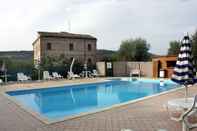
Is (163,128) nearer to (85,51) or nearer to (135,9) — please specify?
(135,9)

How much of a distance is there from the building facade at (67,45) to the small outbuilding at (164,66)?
10.9m

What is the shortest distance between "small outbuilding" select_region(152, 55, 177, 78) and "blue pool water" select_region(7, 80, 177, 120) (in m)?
2.10

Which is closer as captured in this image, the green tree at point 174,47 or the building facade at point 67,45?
the building facade at point 67,45

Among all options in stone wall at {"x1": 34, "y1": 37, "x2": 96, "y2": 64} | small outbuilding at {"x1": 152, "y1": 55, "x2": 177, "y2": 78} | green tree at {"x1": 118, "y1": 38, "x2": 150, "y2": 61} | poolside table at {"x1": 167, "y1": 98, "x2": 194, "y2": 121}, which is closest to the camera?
poolside table at {"x1": 167, "y1": 98, "x2": 194, "y2": 121}

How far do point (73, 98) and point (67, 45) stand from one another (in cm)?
1967

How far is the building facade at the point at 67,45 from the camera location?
95.9 feet

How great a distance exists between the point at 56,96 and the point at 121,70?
36.4 feet

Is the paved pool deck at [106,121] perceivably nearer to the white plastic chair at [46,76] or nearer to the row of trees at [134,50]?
the white plastic chair at [46,76]

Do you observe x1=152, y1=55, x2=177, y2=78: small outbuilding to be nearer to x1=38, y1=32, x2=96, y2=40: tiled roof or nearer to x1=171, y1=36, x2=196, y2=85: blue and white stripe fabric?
x1=171, y1=36, x2=196, y2=85: blue and white stripe fabric

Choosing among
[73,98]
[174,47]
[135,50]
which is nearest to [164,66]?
[73,98]

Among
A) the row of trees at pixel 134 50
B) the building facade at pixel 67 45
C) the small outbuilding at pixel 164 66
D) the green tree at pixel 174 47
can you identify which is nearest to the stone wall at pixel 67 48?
the building facade at pixel 67 45

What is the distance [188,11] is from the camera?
49.2ft

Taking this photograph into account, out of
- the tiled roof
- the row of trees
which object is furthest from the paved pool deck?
the row of trees

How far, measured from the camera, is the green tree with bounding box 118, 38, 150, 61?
30.4 metres
